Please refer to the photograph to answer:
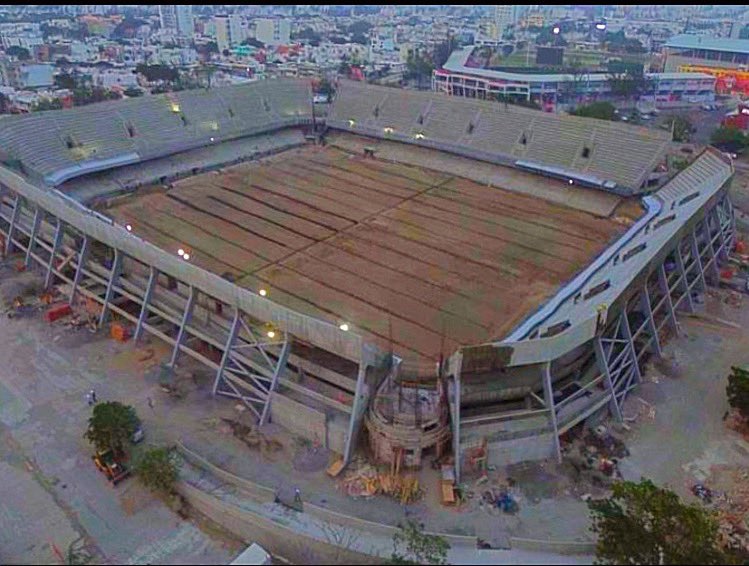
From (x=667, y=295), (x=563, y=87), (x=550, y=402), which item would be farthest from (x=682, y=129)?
(x=550, y=402)

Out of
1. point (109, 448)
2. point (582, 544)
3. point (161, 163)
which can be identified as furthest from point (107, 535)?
point (161, 163)

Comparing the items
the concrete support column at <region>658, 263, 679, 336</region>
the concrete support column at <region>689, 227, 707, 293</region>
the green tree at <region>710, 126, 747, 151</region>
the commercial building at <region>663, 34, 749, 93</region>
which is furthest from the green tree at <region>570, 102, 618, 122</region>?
the commercial building at <region>663, 34, 749, 93</region>

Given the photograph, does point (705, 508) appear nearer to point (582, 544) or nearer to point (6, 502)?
point (582, 544)

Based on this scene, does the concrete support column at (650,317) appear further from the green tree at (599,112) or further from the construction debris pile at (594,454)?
the green tree at (599,112)

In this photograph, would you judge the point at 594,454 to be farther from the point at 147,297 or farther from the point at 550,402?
the point at 147,297

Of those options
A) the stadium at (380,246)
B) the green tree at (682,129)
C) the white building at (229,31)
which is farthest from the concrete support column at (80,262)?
the white building at (229,31)
